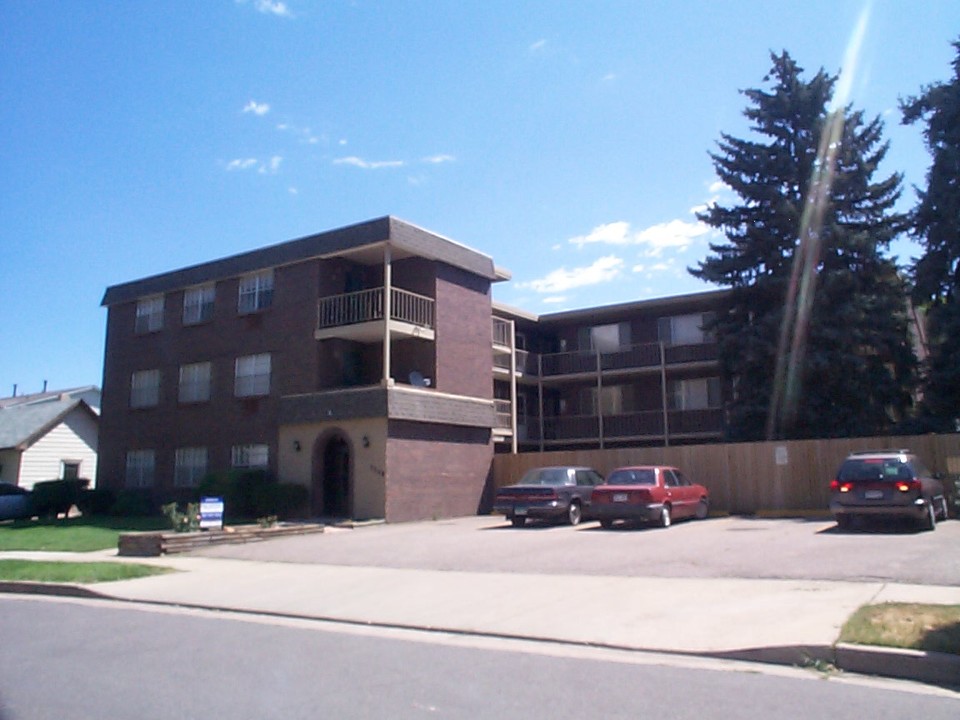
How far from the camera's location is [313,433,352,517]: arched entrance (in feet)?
86.1

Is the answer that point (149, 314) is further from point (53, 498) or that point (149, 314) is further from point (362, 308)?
point (362, 308)

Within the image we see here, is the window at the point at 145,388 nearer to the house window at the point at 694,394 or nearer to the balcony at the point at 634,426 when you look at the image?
the balcony at the point at 634,426

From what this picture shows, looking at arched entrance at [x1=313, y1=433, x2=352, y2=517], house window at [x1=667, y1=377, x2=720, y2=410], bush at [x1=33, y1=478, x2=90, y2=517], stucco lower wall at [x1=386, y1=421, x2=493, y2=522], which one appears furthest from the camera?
house window at [x1=667, y1=377, x2=720, y2=410]

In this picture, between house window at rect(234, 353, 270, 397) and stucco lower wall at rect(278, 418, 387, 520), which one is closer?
stucco lower wall at rect(278, 418, 387, 520)

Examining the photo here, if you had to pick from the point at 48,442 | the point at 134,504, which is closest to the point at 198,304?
the point at 134,504

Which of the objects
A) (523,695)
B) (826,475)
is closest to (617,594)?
(523,695)

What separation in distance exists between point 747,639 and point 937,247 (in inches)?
1019

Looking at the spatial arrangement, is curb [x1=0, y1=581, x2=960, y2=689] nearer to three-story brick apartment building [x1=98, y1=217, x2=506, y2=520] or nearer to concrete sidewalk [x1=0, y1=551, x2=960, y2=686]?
concrete sidewalk [x1=0, y1=551, x2=960, y2=686]

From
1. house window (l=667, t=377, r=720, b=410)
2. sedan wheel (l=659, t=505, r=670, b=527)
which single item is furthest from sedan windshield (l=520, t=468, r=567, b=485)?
house window (l=667, t=377, r=720, b=410)

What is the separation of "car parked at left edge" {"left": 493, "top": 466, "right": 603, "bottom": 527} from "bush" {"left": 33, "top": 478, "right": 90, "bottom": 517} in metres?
17.7

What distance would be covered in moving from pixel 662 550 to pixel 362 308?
15.1 m

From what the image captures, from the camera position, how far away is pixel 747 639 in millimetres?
7953

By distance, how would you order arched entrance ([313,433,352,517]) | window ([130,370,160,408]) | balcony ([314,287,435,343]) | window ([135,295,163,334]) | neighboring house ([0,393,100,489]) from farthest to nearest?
1. neighboring house ([0,393,100,489])
2. window ([135,295,163,334])
3. window ([130,370,160,408])
4. balcony ([314,287,435,343])
5. arched entrance ([313,433,352,517])

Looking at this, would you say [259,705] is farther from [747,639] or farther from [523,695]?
[747,639]
